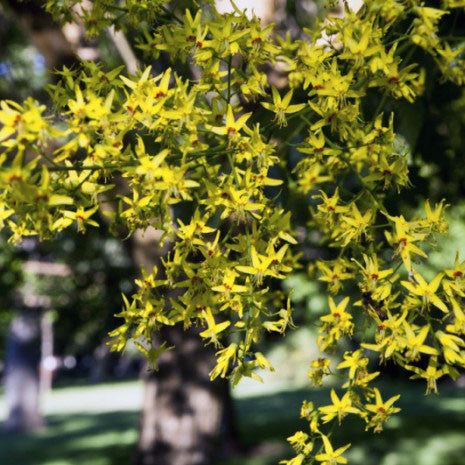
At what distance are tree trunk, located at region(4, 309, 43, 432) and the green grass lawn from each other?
417 millimetres

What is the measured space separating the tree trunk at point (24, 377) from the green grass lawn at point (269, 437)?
417 millimetres

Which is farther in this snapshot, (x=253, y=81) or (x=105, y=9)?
(x=105, y=9)

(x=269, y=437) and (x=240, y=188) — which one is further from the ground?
(x=240, y=188)

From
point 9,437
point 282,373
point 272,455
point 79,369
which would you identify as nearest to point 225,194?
point 272,455

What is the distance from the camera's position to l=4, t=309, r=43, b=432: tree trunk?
43.0 ft

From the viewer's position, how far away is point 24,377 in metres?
13.4

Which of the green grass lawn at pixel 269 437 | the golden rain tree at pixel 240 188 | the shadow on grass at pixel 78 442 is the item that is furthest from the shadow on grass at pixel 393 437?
the golden rain tree at pixel 240 188

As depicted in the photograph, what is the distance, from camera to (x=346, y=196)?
1636 millimetres

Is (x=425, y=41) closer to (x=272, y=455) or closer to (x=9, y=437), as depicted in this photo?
(x=272, y=455)

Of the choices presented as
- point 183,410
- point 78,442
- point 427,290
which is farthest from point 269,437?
point 427,290

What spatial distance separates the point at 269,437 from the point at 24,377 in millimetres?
7174

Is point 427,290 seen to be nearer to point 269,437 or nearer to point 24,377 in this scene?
point 269,437

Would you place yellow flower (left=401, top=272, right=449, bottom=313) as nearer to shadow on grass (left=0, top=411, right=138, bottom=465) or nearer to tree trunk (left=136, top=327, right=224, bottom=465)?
tree trunk (left=136, top=327, right=224, bottom=465)

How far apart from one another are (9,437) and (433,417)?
783 centimetres
